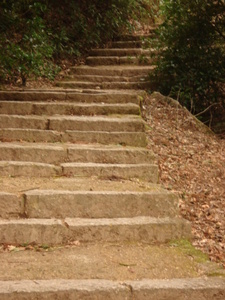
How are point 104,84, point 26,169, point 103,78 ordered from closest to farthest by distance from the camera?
point 26,169, point 104,84, point 103,78

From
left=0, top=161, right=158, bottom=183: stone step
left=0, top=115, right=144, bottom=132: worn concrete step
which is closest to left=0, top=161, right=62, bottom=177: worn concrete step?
left=0, top=161, right=158, bottom=183: stone step

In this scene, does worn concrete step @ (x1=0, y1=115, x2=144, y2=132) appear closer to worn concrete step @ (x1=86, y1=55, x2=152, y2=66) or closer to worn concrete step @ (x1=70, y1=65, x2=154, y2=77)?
worn concrete step @ (x1=70, y1=65, x2=154, y2=77)

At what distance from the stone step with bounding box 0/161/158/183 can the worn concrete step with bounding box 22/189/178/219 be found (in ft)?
1.49

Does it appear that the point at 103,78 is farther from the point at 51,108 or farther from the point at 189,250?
the point at 189,250

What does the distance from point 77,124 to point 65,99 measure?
1011mm

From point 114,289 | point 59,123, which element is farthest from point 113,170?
point 114,289

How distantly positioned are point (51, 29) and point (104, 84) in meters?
1.90

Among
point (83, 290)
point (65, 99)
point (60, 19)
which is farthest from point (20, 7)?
point (83, 290)

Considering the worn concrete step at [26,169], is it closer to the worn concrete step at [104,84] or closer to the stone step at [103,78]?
the worn concrete step at [104,84]

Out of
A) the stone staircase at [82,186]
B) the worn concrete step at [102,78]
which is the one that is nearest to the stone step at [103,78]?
the worn concrete step at [102,78]

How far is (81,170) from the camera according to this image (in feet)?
13.1

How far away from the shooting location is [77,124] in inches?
190

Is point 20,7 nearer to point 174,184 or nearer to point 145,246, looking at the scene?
point 174,184

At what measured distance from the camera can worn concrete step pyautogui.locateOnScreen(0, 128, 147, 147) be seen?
4621 millimetres
